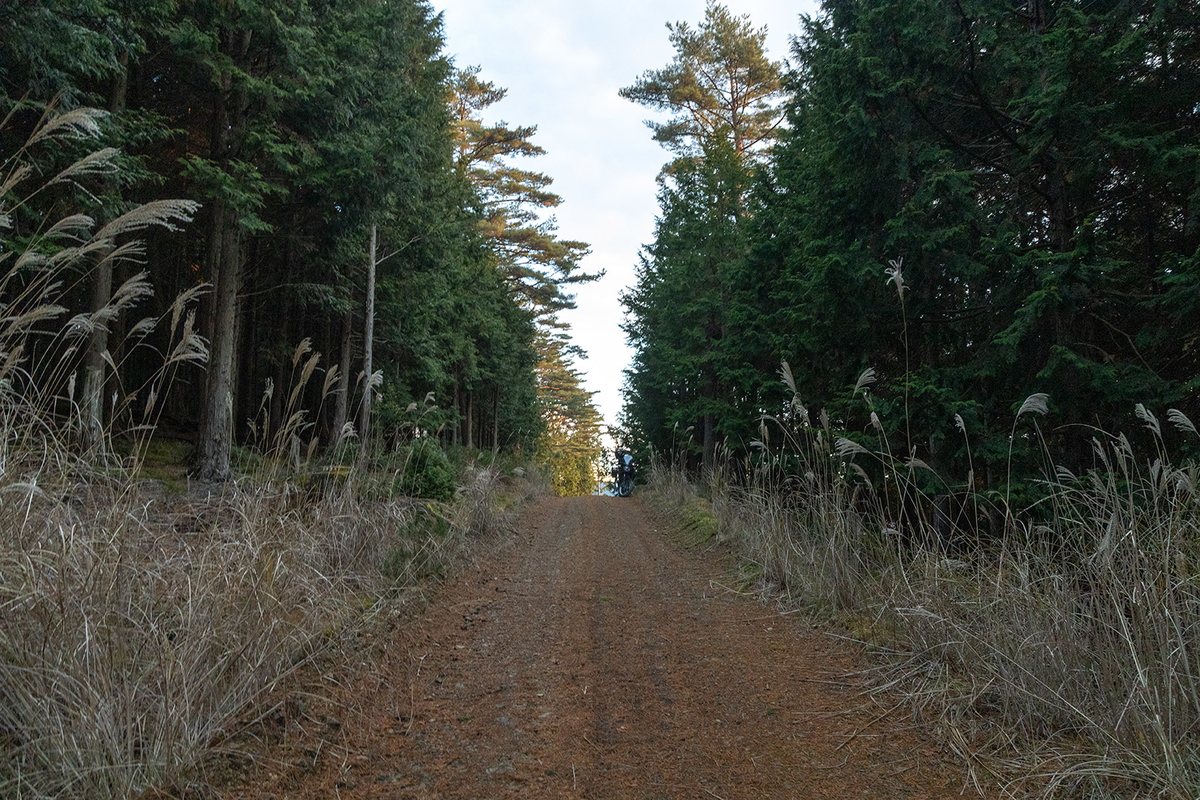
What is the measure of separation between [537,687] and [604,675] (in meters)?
0.47

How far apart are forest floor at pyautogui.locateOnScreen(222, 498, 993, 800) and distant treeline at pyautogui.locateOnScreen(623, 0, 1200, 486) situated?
2.12 meters

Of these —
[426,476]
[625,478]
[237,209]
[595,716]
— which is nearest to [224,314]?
[237,209]

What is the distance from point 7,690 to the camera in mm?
2193

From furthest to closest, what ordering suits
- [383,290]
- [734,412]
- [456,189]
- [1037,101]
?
[456,189] < [383,290] < [734,412] < [1037,101]

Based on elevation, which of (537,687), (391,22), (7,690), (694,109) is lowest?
(537,687)

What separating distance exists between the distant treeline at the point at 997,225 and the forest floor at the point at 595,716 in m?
2.12

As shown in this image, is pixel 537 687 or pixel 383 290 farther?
pixel 383 290

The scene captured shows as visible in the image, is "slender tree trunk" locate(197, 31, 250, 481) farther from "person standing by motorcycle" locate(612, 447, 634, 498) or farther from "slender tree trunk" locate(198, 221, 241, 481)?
"person standing by motorcycle" locate(612, 447, 634, 498)

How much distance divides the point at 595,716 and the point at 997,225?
6.25m

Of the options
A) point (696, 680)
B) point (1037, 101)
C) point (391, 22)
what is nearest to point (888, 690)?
point (696, 680)

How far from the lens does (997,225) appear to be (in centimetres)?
655

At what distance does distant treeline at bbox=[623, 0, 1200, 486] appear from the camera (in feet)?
18.8

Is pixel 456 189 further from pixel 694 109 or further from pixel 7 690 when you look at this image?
pixel 7 690

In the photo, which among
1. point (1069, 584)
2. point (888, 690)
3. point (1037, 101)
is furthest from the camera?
point (1037, 101)
